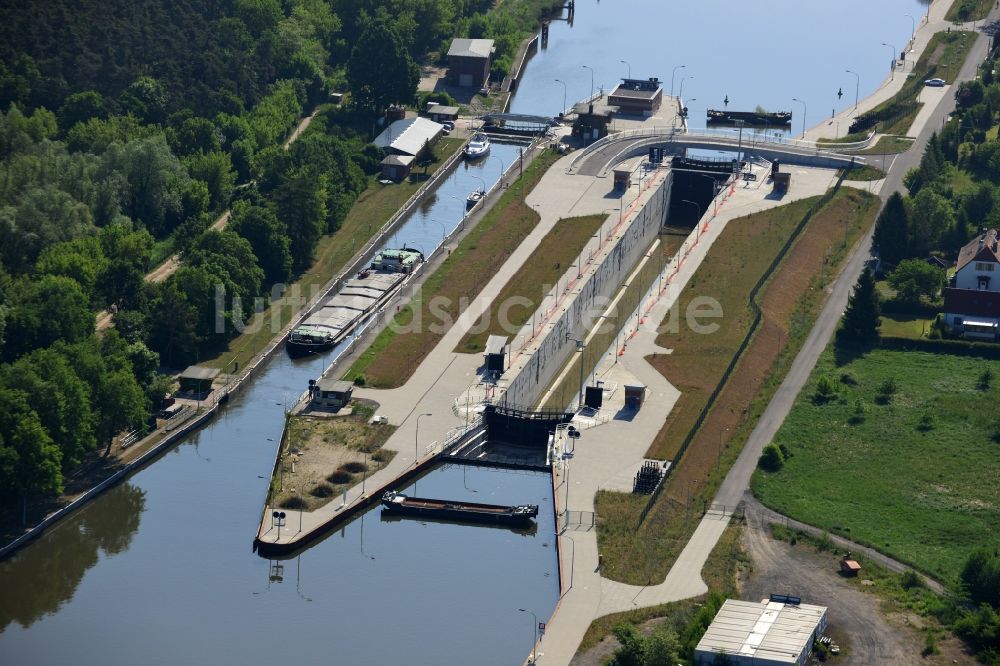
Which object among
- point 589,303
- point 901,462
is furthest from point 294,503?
point 589,303

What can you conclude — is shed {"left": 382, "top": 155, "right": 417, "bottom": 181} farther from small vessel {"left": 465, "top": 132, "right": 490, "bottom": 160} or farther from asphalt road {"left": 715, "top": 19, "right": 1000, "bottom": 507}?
asphalt road {"left": 715, "top": 19, "right": 1000, "bottom": 507}

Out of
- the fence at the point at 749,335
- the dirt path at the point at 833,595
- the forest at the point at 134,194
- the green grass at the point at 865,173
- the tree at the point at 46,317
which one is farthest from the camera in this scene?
the green grass at the point at 865,173

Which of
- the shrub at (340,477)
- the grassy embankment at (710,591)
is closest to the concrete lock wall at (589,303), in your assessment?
the shrub at (340,477)

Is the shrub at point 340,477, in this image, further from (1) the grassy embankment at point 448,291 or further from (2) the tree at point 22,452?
(2) the tree at point 22,452

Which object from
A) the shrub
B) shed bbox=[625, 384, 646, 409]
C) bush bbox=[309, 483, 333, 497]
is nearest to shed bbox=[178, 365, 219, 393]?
the shrub

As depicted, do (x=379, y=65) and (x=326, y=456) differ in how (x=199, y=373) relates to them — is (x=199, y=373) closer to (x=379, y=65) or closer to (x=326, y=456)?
(x=326, y=456)

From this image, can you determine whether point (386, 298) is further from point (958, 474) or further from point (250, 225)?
point (958, 474)
